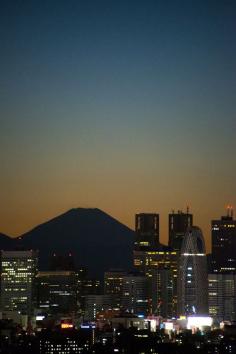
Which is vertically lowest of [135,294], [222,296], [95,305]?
[95,305]

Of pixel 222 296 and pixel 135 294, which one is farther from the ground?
pixel 135 294

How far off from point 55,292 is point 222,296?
10915 millimetres

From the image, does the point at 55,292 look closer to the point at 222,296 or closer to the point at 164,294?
the point at 164,294

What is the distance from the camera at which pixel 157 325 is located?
58188 mm

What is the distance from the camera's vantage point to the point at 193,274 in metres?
60.5

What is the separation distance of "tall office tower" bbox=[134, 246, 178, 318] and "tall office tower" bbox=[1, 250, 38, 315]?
7.81 metres

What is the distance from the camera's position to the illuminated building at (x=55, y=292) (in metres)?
69.2

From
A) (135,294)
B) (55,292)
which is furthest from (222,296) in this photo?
(55,292)

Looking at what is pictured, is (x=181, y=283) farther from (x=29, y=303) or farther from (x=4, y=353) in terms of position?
(x=4, y=353)

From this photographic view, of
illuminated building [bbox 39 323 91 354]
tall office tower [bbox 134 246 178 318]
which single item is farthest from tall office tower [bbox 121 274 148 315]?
illuminated building [bbox 39 323 91 354]

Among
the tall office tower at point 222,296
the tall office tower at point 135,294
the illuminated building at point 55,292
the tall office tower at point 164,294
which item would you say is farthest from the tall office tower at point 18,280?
the tall office tower at point 222,296

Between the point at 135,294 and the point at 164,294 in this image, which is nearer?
the point at 164,294

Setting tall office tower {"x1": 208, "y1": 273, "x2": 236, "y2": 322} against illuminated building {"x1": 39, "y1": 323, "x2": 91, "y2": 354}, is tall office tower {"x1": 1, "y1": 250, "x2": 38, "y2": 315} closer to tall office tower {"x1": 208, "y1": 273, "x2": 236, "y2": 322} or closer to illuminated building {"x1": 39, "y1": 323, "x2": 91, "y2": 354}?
tall office tower {"x1": 208, "y1": 273, "x2": 236, "y2": 322}

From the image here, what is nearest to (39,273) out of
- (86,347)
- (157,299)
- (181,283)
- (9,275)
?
(9,275)
